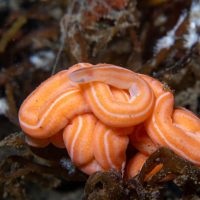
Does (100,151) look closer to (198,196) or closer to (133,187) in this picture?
(133,187)

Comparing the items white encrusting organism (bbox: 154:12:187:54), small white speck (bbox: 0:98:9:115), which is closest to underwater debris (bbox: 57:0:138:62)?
white encrusting organism (bbox: 154:12:187:54)

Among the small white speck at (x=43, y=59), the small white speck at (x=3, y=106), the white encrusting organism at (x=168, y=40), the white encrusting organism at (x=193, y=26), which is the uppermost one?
the white encrusting organism at (x=193, y=26)

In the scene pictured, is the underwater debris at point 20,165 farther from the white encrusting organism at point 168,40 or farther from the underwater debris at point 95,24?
the white encrusting organism at point 168,40

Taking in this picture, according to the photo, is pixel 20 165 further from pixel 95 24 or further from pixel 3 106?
pixel 95 24

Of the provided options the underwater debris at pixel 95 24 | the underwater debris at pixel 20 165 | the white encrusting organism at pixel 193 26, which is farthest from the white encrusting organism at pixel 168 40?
the underwater debris at pixel 20 165

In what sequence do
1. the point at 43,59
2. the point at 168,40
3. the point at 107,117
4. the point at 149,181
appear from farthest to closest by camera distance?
1. the point at 43,59
2. the point at 168,40
3. the point at 149,181
4. the point at 107,117

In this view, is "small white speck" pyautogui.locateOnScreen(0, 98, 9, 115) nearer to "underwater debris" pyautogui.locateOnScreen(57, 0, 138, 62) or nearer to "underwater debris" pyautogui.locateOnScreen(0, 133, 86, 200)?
"underwater debris" pyautogui.locateOnScreen(0, 133, 86, 200)

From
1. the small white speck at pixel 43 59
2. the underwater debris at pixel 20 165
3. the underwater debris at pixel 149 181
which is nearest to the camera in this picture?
the underwater debris at pixel 149 181

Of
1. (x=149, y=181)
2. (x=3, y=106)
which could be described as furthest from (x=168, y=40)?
(x=3, y=106)

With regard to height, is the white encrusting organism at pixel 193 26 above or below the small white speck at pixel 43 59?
above

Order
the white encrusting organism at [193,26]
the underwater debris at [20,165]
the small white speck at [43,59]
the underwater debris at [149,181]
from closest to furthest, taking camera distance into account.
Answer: the underwater debris at [149,181] < the underwater debris at [20,165] < the white encrusting organism at [193,26] < the small white speck at [43,59]
